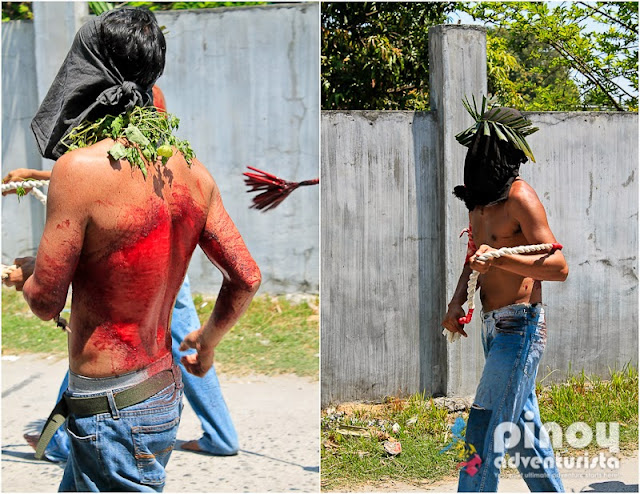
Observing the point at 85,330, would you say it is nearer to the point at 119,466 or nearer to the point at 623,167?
the point at 119,466

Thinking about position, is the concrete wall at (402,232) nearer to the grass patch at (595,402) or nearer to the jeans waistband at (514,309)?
the grass patch at (595,402)

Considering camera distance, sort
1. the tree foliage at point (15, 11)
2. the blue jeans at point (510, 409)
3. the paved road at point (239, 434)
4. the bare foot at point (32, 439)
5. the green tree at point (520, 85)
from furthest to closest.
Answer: the tree foliage at point (15, 11) < the green tree at point (520, 85) < the bare foot at point (32, 439) < the paved road at point (239, 434) < the blue jeans at point (510, 409)

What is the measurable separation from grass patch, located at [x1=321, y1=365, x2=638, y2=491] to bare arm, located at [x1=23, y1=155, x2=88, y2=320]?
2.24m

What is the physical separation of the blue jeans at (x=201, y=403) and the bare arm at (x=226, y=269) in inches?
56.8

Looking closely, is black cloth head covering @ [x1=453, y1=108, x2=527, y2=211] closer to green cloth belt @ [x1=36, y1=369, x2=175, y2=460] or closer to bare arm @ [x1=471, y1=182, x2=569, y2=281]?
bare arm @ [x1=471, y1=182, x2=569, y2=281]

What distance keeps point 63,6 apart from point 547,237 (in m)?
5.46

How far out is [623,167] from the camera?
4.91 metres

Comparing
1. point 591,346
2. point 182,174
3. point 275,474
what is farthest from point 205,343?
point 591,346

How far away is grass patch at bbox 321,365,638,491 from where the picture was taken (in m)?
3.93

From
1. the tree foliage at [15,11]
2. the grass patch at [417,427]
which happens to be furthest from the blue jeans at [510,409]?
the tree foliage at [15,11]

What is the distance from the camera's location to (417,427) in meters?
4.30

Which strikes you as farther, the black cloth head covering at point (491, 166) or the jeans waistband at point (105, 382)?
the black cloth head covering at point (491, 166)

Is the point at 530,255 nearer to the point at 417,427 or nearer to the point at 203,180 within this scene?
the point at 203,180

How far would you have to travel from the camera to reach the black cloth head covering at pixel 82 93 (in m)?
2.15
